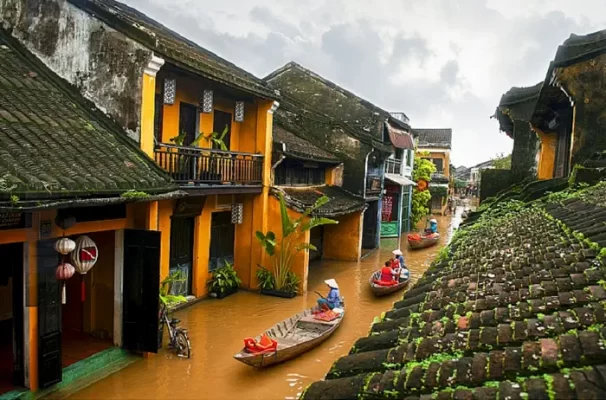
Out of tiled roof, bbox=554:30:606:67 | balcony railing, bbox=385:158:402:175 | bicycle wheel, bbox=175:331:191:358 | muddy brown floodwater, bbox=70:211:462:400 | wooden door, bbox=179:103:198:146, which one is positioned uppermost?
tiled roof, bbox=554:30:606:67

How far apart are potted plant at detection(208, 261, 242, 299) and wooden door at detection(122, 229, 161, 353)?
503 cm

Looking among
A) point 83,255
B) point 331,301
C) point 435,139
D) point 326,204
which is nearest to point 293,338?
point 331,301

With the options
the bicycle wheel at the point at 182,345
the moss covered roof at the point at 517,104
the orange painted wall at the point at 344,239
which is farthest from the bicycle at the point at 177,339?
the orange painted wall at the point at 344,239

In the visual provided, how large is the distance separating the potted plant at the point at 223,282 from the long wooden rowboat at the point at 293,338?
11.0ft

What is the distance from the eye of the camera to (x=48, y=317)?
8.15 meters

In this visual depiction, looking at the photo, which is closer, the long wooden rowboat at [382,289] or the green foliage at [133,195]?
the green foliage at [133,195]

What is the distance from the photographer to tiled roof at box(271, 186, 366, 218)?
52.4ft

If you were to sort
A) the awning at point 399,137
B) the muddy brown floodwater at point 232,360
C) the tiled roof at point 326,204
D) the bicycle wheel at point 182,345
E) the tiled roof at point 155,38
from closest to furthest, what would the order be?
the muddy brown floodwater at point 232,360 < the tiled roof at point 155,38 < the bicycle wheel at point 182,345 < the tiled roof at point 326,204 < the awning at point 399,137

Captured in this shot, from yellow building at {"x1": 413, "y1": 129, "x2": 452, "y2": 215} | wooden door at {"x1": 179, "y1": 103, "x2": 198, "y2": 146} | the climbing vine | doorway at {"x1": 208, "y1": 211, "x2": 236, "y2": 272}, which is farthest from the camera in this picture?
yellow building at {"x1": 413, "y1": 129, "x2": 452, "y2": 215}

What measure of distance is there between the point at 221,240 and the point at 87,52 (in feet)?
24.2

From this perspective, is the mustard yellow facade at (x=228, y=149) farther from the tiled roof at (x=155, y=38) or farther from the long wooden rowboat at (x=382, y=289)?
the long wooden rowboat at (x=382, y=289)

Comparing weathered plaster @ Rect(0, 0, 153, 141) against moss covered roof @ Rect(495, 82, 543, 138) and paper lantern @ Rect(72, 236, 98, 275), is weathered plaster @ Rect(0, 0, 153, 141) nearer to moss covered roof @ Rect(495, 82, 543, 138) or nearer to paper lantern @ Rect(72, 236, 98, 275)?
paper lantern @ Rect(72, 236, 98, 275)

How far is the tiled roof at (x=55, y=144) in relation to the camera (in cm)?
732

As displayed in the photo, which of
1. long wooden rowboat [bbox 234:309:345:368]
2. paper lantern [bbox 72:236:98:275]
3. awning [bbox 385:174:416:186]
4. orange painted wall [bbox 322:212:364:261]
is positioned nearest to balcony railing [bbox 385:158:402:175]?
awning [bbox 385:174:416:186]
